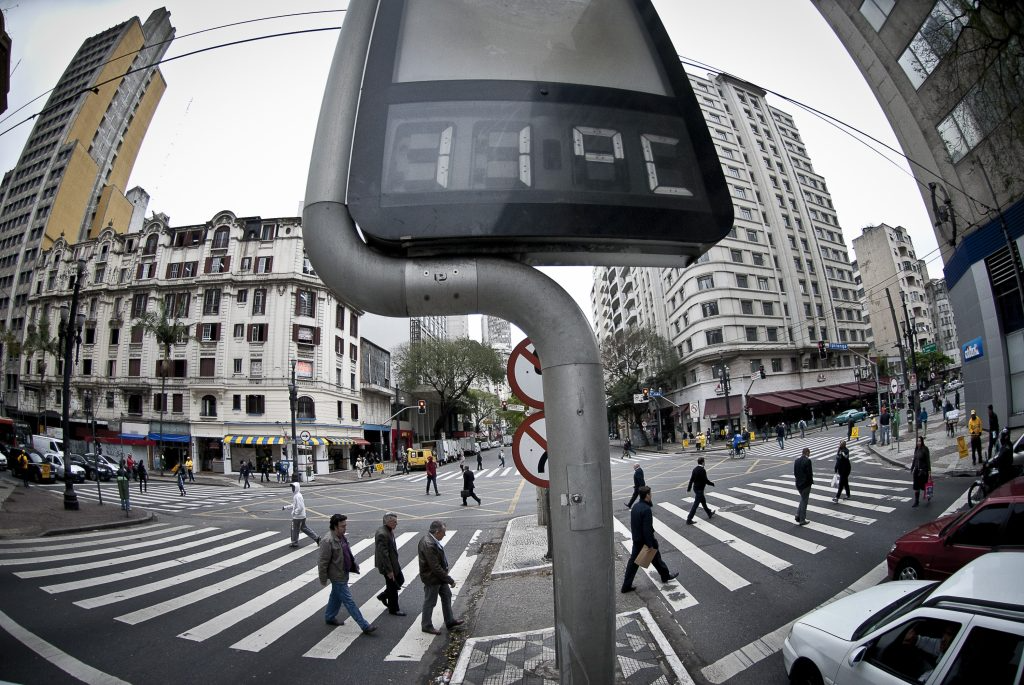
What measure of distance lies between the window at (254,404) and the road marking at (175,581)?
32.2 m

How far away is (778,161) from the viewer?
56.7 m

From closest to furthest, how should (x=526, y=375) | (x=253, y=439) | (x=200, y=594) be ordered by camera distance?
(x=526, y=375)
(x=200, y=594)
(x=253, y=439)

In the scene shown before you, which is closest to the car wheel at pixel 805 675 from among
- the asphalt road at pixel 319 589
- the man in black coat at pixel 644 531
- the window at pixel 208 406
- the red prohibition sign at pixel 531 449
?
the asphalt road at pixel 319 589

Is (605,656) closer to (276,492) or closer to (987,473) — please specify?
(987,473)

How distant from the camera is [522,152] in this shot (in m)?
2.75

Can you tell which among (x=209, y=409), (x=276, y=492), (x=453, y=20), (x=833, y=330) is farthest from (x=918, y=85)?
(x=209, y=409)

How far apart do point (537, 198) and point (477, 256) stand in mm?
507

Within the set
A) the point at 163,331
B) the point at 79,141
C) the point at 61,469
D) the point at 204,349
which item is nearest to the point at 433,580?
the point at 79,141

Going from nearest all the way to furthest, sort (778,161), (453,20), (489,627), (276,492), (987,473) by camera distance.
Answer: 1. (453,20)
2. (489,627)
3. (987,473)
4. (276,492)
5. (778,161)

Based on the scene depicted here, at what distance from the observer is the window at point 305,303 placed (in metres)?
42.4

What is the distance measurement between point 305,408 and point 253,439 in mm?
4990

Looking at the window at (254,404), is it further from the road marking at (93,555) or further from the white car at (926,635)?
the white car at (926,635)

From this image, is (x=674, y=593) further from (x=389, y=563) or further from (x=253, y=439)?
(x=253, y=439)

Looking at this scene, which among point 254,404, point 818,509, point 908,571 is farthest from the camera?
point 254,404
